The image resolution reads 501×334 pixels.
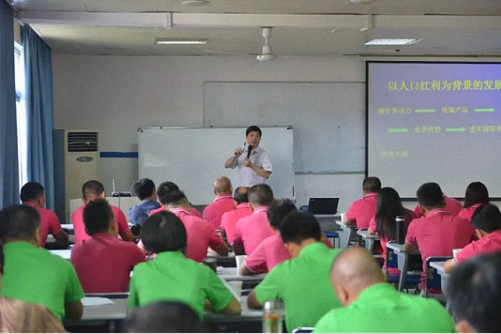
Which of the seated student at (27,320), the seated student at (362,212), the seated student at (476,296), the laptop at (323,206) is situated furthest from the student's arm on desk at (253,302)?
the laptop at (323,206)

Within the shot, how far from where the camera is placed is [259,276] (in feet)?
14.5

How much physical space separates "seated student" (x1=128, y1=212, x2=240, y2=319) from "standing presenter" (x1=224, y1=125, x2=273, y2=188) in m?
6.11

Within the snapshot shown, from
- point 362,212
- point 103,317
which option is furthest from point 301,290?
point 362,212

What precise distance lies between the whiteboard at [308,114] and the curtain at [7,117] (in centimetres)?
396

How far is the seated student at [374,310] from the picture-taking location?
2.10 m

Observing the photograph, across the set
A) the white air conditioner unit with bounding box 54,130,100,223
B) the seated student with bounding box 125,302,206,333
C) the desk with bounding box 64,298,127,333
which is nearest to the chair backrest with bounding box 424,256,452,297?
the desk with bounding box 64,298,127,333

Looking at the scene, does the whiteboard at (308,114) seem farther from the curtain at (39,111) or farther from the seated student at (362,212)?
the seated student at (362,212)

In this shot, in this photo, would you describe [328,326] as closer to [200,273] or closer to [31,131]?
[200,273]

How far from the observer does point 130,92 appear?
1078cm

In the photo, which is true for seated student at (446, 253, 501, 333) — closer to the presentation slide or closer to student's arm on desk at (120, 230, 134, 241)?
student's arm on desk at (120, 230, 134, 241)

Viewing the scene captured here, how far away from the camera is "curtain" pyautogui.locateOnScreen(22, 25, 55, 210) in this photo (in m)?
8.77

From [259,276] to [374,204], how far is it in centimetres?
365

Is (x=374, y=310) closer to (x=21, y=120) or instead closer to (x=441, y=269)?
(x=441, y=269)

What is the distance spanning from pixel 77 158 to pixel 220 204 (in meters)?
3.62
